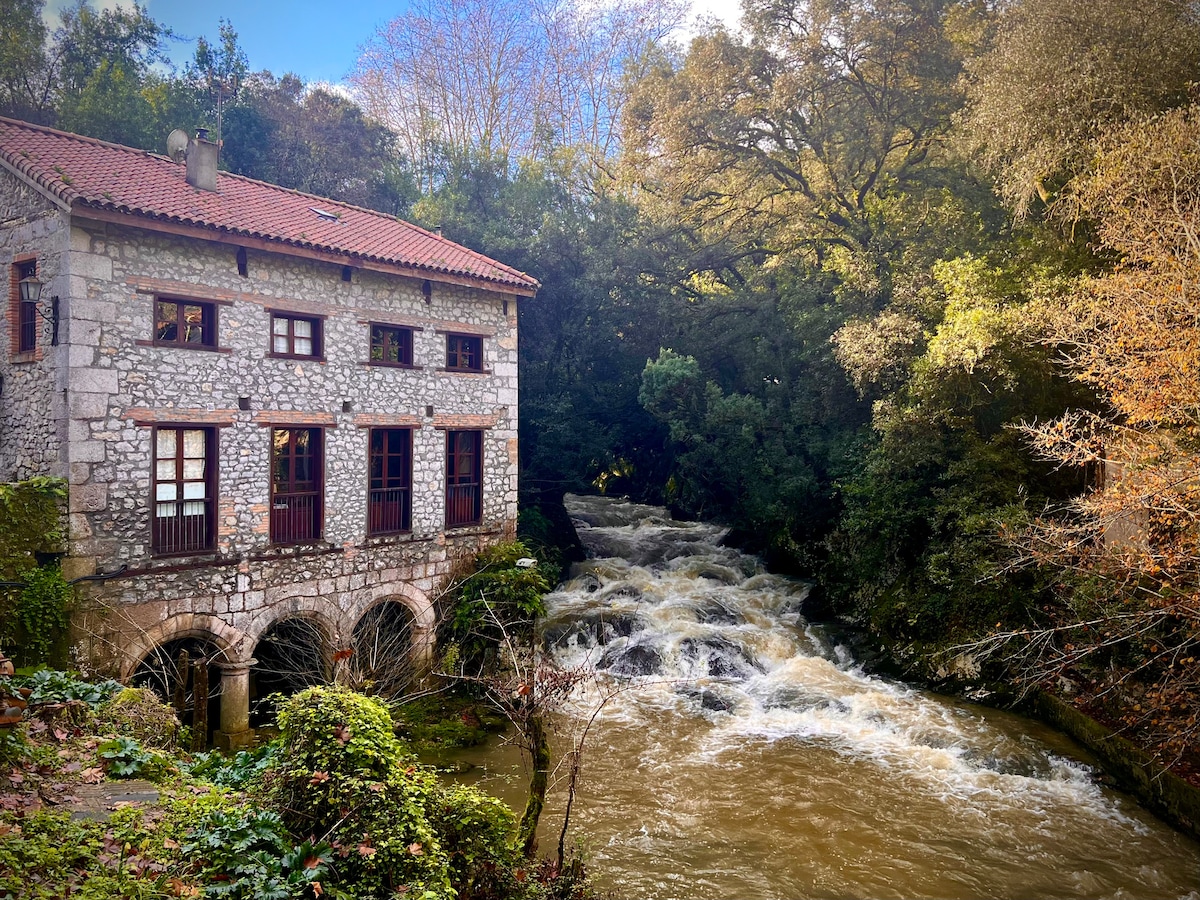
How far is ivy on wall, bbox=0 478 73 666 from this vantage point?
10.4 metres

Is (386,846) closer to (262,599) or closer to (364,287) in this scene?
(262,599)

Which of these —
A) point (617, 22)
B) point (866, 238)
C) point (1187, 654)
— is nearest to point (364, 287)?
point (866, 238)

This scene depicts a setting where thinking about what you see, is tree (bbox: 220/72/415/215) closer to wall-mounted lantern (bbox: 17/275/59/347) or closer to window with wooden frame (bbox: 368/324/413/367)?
window with wooden frame (bbox: 368/324/413/367)

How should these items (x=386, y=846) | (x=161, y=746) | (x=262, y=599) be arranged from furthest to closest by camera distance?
(x=262, y=599), (x=161, y=746), (x=386, y=846)

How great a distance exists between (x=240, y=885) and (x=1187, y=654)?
38.2 feet

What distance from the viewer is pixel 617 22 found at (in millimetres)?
34031

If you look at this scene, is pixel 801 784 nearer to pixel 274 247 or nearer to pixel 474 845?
pixel 474 845

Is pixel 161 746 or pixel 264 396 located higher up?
pixel 264 396

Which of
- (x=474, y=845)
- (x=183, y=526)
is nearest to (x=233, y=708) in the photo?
(x=183, y=526)

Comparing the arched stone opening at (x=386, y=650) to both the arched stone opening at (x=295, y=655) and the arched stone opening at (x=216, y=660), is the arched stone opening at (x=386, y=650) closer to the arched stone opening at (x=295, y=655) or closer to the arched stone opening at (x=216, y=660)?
the arched stone opening at (x=295, y=655)

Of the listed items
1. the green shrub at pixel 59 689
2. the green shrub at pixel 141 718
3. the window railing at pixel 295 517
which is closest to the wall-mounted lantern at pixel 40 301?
the window railing at pixel 295 517

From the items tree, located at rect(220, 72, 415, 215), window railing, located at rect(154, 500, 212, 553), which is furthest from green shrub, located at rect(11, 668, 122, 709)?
tree, located at rect(220, 72, 415, 215)

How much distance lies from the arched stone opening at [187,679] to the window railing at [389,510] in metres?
3.36

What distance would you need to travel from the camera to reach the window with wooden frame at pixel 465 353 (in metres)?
16.0
